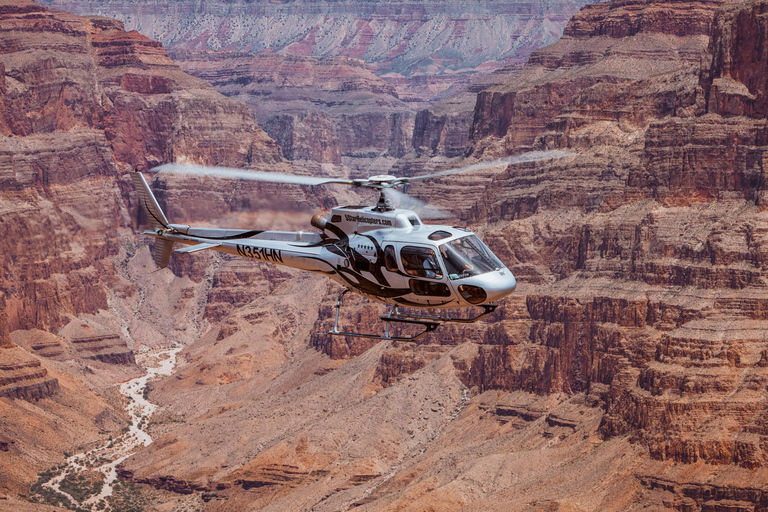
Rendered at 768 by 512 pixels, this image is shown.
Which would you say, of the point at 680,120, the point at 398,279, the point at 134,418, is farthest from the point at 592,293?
the point at 398,279

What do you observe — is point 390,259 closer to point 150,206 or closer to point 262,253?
point 262,253

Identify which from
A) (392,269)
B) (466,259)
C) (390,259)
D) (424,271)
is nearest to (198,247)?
(390,259)

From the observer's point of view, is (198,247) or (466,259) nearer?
(466,259)

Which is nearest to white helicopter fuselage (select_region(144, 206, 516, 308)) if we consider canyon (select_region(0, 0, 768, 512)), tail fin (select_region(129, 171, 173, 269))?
tail fin (select_region(129, 171, 173, 269))

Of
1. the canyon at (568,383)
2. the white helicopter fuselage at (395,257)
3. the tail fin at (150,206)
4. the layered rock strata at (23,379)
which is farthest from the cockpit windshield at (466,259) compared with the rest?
the layered rock strata at (23,379)

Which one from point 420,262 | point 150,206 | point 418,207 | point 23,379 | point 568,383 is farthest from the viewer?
point 23,379

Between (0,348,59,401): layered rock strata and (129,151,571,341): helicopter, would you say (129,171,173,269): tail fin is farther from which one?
(0,348,59,401): layered rock strata
